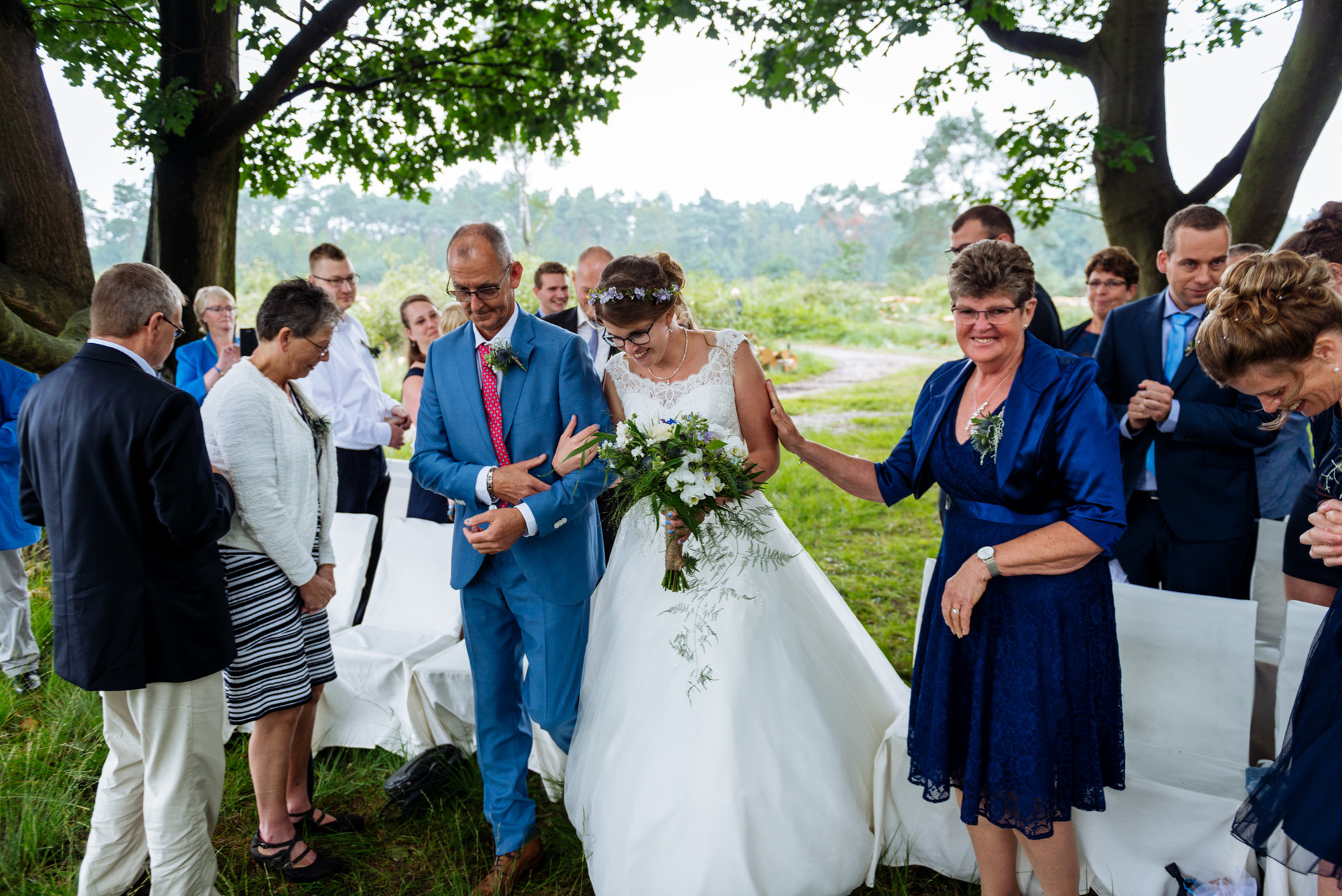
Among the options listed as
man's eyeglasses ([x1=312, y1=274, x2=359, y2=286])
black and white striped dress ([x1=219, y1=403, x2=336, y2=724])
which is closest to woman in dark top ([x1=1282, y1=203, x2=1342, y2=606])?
black and white striped dress ([x1=219, y1=403, x2=336, y2=724])

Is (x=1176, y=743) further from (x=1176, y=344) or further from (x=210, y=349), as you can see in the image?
(x=210, y=349)

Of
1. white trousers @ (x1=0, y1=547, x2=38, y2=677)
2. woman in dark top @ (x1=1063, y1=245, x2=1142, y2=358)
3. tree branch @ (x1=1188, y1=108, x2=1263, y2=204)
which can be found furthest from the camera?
tree branch @ (x1=1188, y1=108, x2=1263, y2=204)

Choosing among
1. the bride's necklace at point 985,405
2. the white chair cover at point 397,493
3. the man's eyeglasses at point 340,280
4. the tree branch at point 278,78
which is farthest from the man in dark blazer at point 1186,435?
the tree branch at point 278,78

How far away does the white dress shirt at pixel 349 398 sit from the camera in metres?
5.03

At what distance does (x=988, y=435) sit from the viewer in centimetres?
236

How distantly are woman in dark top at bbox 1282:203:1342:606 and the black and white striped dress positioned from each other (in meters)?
3.87

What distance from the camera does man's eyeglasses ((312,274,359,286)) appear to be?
543 centimetres

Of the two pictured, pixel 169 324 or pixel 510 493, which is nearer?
pixel 169 324

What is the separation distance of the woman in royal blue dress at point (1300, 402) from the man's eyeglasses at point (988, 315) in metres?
0.49

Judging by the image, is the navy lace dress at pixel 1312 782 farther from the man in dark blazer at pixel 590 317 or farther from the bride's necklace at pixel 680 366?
the man in dark blazer at pixel 590 317

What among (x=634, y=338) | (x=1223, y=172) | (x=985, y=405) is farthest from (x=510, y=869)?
(x=1223, y=172)

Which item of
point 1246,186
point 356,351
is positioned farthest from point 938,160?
point 356,351

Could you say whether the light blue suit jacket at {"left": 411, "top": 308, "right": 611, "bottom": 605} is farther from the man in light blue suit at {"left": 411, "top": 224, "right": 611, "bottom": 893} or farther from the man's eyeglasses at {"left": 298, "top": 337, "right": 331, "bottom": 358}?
the man's eyeglasses at {"left": 298, "top": 337, "right": 331, "bottom": 358}

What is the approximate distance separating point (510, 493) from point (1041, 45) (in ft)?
21.2
